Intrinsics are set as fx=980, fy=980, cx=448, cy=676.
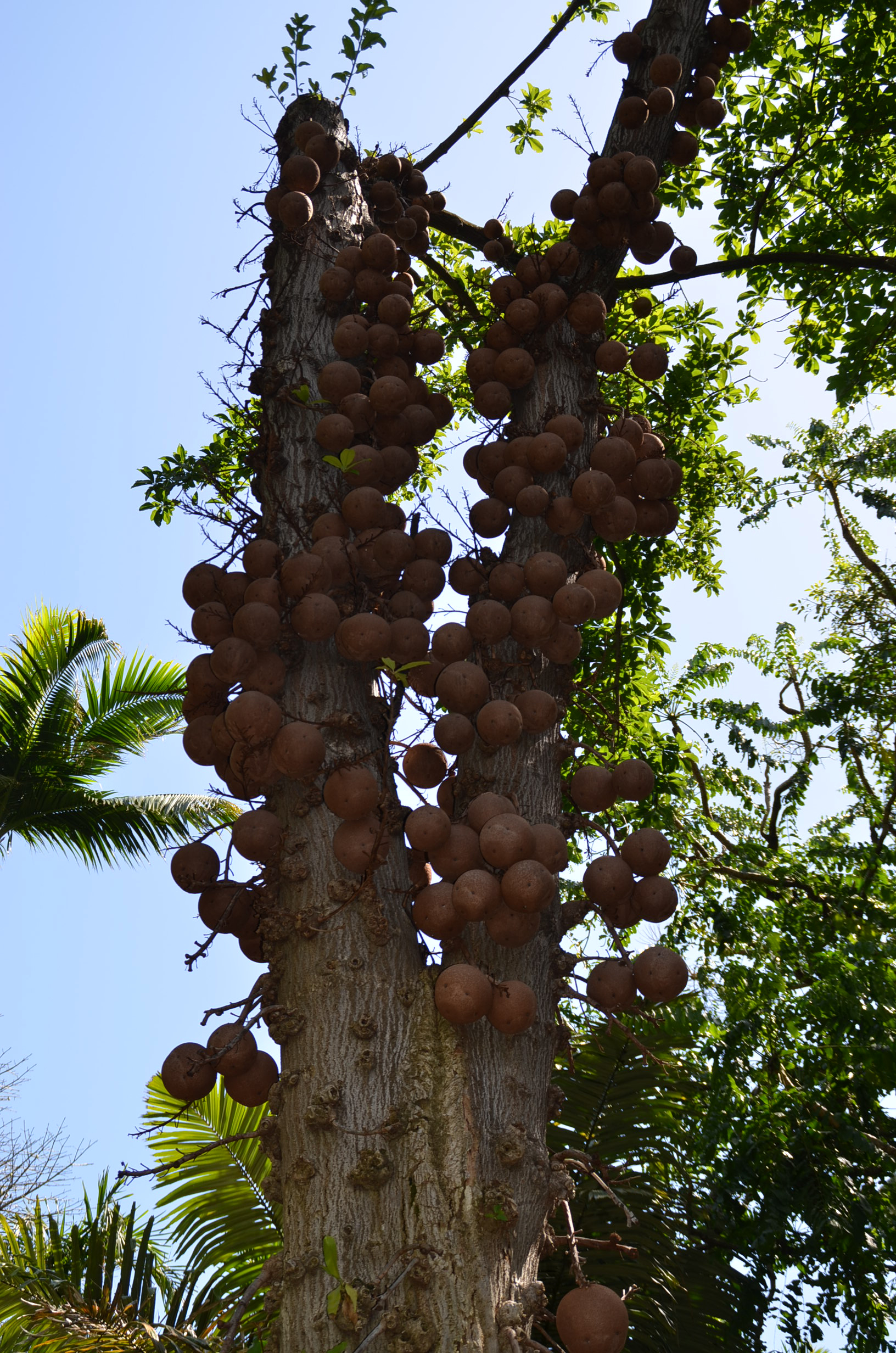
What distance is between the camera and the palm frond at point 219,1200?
135 inches

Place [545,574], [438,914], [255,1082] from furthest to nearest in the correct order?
[545,574], [255,1082], [438,914]

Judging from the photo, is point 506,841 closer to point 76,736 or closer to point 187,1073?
point 187,1073

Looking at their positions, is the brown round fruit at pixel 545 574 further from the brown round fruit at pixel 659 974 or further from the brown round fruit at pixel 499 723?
the brown round fruit at pixel 659 974

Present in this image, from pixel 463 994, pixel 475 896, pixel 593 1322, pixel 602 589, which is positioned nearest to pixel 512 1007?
pixel 463 994

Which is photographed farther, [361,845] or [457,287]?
[457,287]

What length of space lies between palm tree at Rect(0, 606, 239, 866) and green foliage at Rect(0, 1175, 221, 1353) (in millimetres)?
3591

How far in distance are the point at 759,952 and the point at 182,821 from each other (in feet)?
15.1

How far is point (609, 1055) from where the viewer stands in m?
3.51

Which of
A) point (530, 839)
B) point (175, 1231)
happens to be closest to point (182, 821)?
point (175, 1231)

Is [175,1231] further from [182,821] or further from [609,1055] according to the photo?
[182,821]

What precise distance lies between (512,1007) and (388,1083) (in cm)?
26

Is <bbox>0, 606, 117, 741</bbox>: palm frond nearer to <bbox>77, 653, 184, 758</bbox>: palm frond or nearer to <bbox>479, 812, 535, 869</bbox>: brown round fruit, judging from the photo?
<bbox>77, 653, 184, 758</bbox>: palm frond

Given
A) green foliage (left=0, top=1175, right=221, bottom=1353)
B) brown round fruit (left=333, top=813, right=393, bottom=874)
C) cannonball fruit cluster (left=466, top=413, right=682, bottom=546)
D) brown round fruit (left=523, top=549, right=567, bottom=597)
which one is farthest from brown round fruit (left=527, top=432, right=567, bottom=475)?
green foliage (left=0, top=1175, right=221, bottom=1353)

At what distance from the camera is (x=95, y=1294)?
10.4 feet
